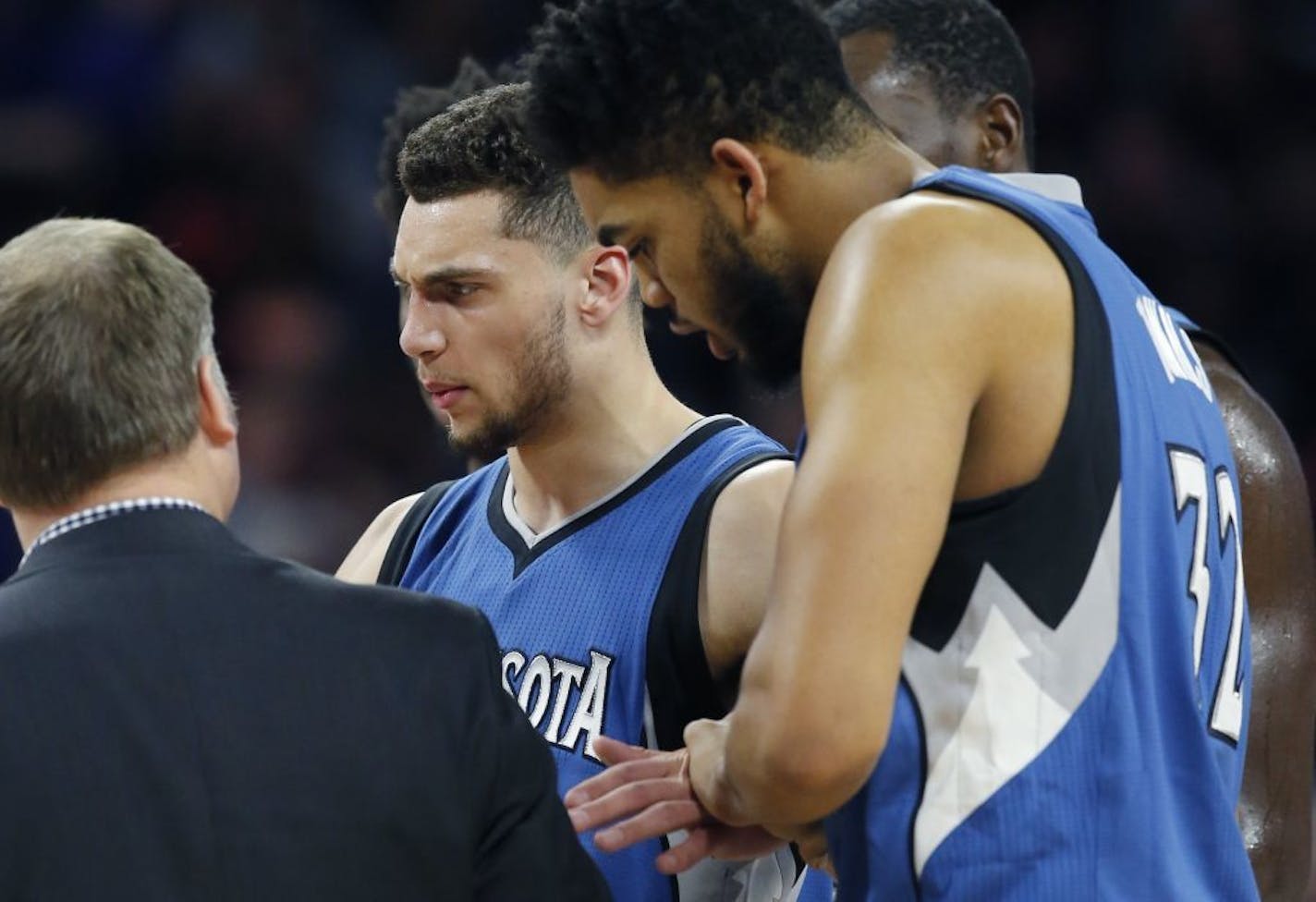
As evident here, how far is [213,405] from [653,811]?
2.34 ft

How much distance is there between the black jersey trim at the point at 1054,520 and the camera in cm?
204

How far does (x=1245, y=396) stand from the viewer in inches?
123

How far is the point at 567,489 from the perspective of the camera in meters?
3.18

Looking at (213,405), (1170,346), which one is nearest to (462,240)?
(213,405)

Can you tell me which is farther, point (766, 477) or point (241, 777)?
point (766, 477)

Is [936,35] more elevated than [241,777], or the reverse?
[936,35]

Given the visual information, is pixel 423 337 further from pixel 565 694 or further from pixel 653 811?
pixel 653 811

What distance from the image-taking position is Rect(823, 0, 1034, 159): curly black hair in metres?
3.70

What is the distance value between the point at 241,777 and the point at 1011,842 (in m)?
0.83

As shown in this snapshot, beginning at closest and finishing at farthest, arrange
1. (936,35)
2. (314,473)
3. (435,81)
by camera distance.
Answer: (936,35) < (314,473) < (435,81)

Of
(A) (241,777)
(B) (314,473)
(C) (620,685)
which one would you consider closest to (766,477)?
(C) (620,685)

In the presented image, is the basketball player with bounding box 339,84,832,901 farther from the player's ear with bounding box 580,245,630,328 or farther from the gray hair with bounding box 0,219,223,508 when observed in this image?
the gray hair with bounding box 0,219,223,508

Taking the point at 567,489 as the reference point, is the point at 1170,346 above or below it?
above

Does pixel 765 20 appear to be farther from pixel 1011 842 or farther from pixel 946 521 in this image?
pixel 1011 842
